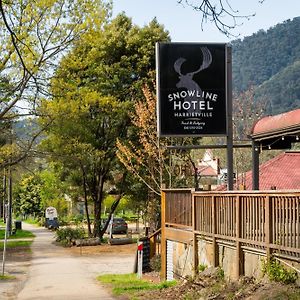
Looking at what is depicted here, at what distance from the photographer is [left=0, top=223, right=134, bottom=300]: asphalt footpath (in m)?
15.9

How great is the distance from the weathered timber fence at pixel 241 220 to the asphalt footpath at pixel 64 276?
2771 mm

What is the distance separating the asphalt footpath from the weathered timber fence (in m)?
2.77

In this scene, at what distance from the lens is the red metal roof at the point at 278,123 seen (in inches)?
611

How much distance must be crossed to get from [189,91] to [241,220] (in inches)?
232

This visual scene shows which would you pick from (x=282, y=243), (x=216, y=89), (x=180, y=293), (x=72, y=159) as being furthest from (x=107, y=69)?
(x=282, y=243)

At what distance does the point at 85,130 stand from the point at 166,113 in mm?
22102

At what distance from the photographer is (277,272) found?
10.4 meters

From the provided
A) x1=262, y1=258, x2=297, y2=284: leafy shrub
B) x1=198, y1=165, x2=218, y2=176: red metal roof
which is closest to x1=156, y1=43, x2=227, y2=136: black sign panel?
x1=262, y1=258, x2=297, y2=284: leafy shrub

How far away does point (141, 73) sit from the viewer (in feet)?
134

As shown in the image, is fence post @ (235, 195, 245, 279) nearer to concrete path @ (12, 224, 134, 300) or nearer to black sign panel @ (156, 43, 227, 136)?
concrete path @ (12, 224, 134, 300)

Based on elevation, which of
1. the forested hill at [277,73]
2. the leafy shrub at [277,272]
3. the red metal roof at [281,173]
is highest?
the forested hill at [277,73]

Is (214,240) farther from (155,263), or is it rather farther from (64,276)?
(64,276)

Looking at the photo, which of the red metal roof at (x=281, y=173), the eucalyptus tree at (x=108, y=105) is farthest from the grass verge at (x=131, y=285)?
the eucalyptus tree at (x=108, y=105)

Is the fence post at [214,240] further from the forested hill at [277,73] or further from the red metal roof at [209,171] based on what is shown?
the forested hill at [277,73]
